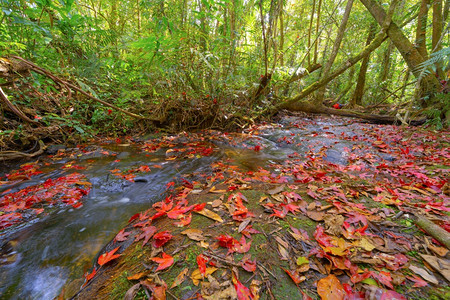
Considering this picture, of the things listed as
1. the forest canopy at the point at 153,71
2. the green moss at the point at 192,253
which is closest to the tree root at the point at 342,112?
the forest canopy at the point at 153,71

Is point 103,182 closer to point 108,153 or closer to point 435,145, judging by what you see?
point 108,153

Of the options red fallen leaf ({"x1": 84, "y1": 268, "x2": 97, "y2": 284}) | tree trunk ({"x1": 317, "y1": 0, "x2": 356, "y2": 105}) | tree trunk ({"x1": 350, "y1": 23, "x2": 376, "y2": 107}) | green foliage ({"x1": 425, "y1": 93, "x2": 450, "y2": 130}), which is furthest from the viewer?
tree trunk ({"x1": 350, "y1": 23, "x2": 376, "y2": 107})

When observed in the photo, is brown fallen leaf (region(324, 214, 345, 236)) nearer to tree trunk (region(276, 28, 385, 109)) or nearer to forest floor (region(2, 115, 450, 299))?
forest floor (region(2, 115, 450, 299))

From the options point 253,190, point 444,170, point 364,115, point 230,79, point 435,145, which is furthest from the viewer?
point 364,115

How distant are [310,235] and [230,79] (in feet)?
17.3

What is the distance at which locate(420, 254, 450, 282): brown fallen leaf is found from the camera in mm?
1090

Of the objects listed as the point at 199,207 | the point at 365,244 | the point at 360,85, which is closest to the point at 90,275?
the point at 199,207

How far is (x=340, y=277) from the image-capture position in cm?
116

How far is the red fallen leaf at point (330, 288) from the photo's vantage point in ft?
3.47

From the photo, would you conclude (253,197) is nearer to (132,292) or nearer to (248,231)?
(248,231)

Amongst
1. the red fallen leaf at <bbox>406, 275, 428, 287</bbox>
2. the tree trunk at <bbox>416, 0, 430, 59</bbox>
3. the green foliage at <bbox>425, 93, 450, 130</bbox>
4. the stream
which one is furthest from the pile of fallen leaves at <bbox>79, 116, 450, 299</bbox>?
the tree trunk at <bbox>416, 0, 430, 59</bbox>

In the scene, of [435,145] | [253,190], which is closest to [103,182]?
[253,190]

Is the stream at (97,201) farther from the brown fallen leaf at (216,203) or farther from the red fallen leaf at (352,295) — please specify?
the red fallen leaf at (352,295)

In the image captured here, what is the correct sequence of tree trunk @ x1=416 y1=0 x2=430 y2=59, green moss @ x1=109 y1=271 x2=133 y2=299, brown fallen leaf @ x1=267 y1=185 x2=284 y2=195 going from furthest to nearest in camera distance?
tree trunk @ x1=416 y1=0 x2=430 y2=59
brown fallen leaf @ x1=267 y1=185 x2=284 y2=195
green moss @ x1=109 y1=271 x2=133 y2=299
